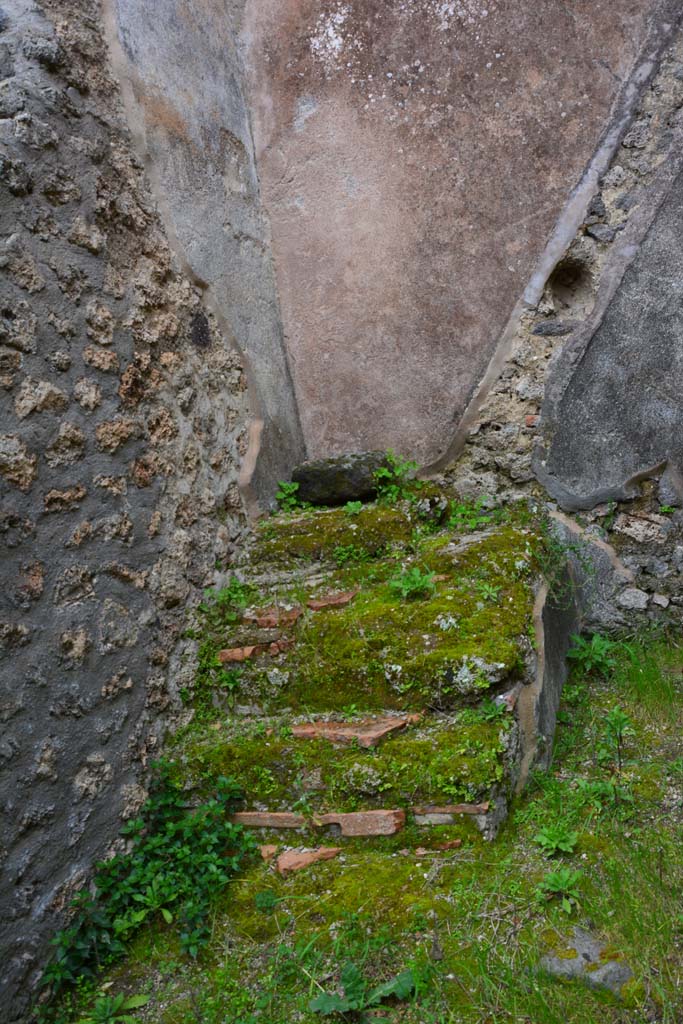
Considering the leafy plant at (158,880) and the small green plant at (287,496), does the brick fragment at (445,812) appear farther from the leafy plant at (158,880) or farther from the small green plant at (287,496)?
the small green plant at (287,496)

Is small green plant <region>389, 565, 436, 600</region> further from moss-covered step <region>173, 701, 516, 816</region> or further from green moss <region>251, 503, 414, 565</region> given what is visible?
Answer: moss-covered step <region>173, 701, 516, 816</region>

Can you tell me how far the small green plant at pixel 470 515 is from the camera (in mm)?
3689

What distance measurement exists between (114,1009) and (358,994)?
26.6 inches

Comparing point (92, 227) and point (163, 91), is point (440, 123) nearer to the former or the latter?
point (163, 91)

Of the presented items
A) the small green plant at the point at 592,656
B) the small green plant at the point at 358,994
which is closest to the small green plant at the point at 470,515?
the small green plant at the point at 592,656

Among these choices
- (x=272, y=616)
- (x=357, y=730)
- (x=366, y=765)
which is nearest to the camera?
(x=366, y=765)

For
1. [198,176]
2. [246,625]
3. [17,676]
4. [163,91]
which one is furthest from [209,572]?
[163,91]

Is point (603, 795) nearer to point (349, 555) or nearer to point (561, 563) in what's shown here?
point (561, 563)

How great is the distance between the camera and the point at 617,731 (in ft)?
9.06

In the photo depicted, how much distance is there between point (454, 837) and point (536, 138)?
3.14 metres

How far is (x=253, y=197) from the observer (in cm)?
421

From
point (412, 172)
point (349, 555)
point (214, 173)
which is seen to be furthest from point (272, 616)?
point (412, 172)

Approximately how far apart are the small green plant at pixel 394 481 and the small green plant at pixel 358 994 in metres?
2.14

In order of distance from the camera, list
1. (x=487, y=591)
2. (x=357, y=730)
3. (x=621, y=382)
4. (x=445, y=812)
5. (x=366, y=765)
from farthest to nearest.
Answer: (x=621, y=382) → (x=487, y=591) → (x=357, y=730) → (x=366, y=765) → (x=445, y=812)
